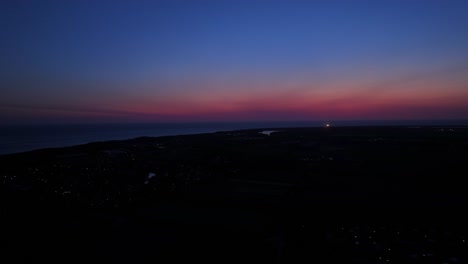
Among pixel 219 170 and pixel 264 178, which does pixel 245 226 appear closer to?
pixel 264 178

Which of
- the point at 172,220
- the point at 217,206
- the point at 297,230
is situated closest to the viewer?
the point at 297,230

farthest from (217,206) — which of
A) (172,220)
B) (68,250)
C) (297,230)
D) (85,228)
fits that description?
(68,250)

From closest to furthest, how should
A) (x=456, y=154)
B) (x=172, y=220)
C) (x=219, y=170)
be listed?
(x=172, y=220)
(x=219, y=170)
(x=456, y=154)

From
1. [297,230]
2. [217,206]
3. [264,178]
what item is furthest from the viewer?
[264,178]

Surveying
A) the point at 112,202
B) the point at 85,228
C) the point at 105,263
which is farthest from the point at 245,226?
the point at 112,202

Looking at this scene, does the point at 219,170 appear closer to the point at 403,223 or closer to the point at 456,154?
the point at 403,223

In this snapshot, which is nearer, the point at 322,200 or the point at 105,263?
the point at 105,263
